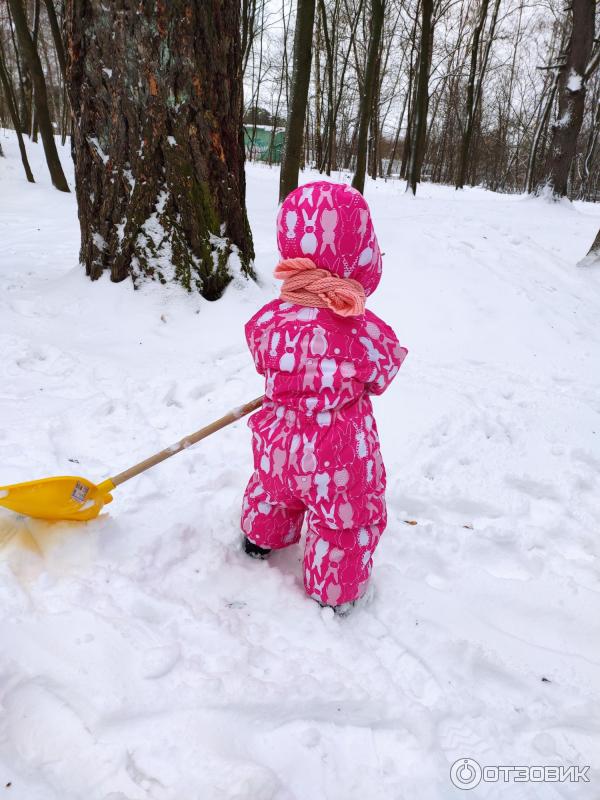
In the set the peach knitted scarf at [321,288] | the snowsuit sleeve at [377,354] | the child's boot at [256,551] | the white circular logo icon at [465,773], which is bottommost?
the white circular logo icon at [465,773]

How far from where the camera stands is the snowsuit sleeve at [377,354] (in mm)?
1521

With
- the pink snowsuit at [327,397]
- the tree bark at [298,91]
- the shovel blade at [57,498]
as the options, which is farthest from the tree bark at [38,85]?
the pink snowsuit at [327,397]

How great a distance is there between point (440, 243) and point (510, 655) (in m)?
4.11

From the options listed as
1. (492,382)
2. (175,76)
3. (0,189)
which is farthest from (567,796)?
(0,189)

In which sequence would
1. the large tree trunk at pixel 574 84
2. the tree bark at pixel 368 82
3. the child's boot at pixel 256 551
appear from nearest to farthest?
1. the child's boot at pixel 256 551
2. the tree bark at pixel 368 82
3. the large tree trunk at pixel 574 84

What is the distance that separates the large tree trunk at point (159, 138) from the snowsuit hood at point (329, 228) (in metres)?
2.15

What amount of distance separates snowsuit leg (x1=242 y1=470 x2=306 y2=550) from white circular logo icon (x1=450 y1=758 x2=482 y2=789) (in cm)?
84

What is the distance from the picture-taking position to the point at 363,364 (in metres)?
1.51

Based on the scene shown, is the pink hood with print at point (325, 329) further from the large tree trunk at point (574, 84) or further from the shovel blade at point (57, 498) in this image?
the large tree trunk at point (574, 84)

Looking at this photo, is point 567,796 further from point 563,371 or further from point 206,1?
point 206,1

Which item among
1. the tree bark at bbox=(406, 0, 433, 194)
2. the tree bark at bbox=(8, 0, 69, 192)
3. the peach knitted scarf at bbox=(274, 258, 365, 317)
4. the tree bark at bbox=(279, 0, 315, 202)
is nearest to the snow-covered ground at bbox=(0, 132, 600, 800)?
the peach knitted scarf at bbox=(274, 258, 365, 317)

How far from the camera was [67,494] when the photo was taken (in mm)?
1828

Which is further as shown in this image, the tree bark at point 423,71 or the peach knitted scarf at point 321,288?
the tree bark at point 423,71

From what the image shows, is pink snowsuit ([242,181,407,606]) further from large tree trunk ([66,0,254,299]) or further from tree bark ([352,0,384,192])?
tree bark ([352,0,384,192])
